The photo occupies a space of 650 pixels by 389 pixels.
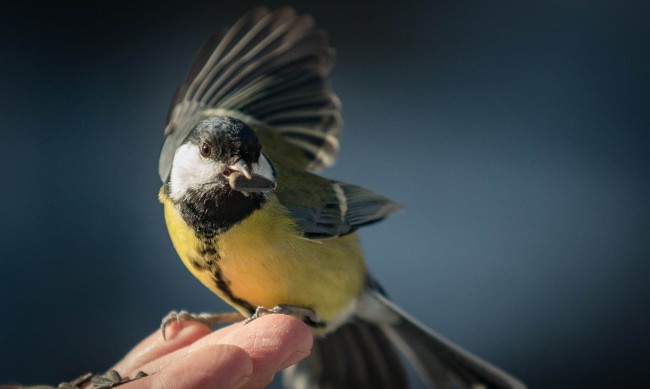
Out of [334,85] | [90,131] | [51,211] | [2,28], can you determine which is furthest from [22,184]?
[334,85]

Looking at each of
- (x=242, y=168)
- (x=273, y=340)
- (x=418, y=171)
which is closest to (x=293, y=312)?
(x=273, y=340)

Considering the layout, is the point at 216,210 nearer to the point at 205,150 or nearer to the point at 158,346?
the point at 205,150

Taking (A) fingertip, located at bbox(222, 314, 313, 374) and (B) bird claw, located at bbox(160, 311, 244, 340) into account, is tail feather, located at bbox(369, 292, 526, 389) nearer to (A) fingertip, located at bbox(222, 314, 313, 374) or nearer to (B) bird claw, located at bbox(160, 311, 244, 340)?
(B) bird claw, located at bbox(160, 311, 244, 340)

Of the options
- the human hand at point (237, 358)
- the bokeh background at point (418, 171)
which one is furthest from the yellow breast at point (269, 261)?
the bokeh background at point (418, 171)

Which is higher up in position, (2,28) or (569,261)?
(2,28)

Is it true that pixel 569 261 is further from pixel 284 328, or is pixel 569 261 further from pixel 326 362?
pixel 284 328

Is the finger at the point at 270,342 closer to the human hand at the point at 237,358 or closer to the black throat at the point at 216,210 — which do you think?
the human hand at the point at 237,358

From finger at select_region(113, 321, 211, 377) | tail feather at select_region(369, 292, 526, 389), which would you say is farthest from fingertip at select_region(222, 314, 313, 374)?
tail feather at select_region(369, 292, 526, 389)
